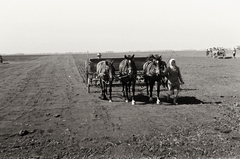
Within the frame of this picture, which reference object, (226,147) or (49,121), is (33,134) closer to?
(49,121)

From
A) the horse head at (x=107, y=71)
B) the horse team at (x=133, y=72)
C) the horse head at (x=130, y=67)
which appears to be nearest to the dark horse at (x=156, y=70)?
the horse team at (x=133, y=72)

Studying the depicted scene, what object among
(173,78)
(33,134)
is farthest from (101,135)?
(173,78)

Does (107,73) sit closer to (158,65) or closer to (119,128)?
(158,65)

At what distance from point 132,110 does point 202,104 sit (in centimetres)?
332

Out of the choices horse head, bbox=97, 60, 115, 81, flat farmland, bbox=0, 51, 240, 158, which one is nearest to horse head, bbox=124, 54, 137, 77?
horse head, bbox=97, 60, 115, 81

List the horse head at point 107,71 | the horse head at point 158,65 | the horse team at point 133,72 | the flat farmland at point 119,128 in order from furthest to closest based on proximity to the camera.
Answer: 1. the horse head at point 107,71
2. the horse team at point 133,72
3. the horse head at point 158,65
4. the flat farmland at point 119,128

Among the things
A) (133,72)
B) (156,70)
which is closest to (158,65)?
(156,70)

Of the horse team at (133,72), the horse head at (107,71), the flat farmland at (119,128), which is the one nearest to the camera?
the flat farmland at (119,128)

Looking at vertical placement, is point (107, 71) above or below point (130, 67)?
below

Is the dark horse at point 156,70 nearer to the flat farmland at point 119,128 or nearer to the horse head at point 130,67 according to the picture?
the horse head at point 130,67

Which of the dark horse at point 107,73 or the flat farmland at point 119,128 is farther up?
the dark horse at point 107,73

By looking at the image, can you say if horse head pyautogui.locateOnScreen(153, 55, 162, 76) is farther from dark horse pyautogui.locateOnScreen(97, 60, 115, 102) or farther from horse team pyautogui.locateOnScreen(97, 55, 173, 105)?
dark horse pyautogui.locateOnScreen(97, 60, 115, 102)

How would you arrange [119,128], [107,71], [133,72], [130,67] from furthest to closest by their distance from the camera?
[107,71], [133,72], [130,67], [119,128]

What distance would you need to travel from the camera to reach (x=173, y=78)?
1119 cm
